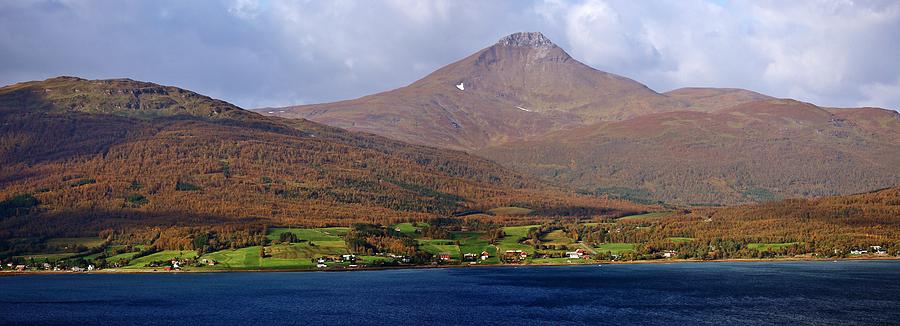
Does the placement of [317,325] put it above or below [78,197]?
below

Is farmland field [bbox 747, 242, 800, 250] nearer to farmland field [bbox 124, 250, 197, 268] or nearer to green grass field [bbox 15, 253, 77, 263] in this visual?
farmland field [bbox 124, 250, 197, 268]

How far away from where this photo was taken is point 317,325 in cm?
9181

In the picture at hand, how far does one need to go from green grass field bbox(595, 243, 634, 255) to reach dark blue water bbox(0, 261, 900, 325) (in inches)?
711

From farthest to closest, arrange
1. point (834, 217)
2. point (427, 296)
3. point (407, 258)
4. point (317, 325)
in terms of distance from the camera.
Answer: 1. point (834, 217)
2. point (407, 258)
3. point (427, 296)
4. point (317, 325)

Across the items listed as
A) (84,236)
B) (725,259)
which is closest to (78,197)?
(84,236)

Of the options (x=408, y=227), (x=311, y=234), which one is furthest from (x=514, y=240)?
(x=311, y=234)

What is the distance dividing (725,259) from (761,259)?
676 centimetres

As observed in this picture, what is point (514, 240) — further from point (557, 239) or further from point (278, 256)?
point (278, 256)

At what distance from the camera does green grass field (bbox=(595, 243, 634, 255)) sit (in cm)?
17365

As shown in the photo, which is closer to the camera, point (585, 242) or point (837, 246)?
point (837, 246)

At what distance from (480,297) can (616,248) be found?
226 feet

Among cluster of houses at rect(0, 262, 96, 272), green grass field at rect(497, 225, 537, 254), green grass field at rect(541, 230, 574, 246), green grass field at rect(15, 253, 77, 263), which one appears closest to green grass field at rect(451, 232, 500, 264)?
green grass field at rect(497, 225, 537, 254)

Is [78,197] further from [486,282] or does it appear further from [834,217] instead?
[834,217]

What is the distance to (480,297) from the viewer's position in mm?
114688
